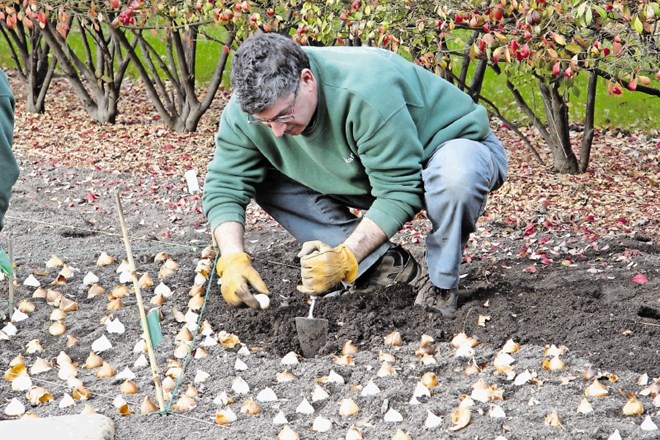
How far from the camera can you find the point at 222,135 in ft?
11.3

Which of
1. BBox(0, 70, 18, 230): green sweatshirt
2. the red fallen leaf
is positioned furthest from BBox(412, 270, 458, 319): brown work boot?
BBox(0, 70, 18, 230): green sweatshirt

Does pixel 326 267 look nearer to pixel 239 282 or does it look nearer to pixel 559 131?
pixel 239 282

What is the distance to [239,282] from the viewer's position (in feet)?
10.3

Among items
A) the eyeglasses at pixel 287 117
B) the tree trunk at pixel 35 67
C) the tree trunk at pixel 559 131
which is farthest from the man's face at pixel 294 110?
the tree trunk at pixel 35 67

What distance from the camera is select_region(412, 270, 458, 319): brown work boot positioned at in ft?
10.9

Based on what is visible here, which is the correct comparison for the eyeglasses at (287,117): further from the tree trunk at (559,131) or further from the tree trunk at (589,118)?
the tree trunk at (589,118)

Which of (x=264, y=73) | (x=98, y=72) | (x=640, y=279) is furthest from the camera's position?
(x=98, y=72)

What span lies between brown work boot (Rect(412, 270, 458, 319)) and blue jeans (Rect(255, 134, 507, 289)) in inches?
2.3

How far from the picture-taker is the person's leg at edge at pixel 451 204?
3178mm

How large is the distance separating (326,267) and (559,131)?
3057 mm

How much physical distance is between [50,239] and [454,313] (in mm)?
2191

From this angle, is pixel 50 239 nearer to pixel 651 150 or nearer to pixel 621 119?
pixel 651 150

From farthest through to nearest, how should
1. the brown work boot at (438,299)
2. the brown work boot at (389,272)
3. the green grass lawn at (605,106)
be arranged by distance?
the green grass lawn at (605,106)
the brown work boot at (389,272)
the brown work boot at (438,299)

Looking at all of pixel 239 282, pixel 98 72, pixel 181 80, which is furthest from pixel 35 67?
pixel 239 282
